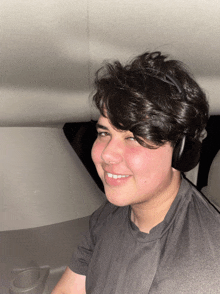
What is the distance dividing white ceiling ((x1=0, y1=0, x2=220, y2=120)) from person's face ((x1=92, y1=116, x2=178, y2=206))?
0.21 metres

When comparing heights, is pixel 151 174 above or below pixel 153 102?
below

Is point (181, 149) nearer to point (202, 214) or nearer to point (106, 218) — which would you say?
point (202, 214)

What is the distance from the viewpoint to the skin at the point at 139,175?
629mm

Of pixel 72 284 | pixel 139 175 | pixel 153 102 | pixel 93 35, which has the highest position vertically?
pixel 93 35

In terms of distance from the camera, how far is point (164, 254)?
0.59 metres

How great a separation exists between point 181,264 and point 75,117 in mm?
855

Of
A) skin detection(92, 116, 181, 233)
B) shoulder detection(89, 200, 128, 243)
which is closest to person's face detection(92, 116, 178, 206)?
skin detection(92, 116, 181, 233)

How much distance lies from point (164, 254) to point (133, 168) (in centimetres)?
22

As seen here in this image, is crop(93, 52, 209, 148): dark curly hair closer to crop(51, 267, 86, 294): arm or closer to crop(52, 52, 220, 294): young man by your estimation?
crop(52, 52, 220, 294): young man

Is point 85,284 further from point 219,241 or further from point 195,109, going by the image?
point 195,109

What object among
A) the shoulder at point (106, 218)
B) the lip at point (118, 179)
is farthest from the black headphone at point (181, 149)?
the shoulder at point (106, 218)

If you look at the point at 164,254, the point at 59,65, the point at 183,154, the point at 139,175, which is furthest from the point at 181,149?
the point at 59,65

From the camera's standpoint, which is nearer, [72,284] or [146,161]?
[146,161]

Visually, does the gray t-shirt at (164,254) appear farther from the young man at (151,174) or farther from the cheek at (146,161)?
the cheek at (146,161)
